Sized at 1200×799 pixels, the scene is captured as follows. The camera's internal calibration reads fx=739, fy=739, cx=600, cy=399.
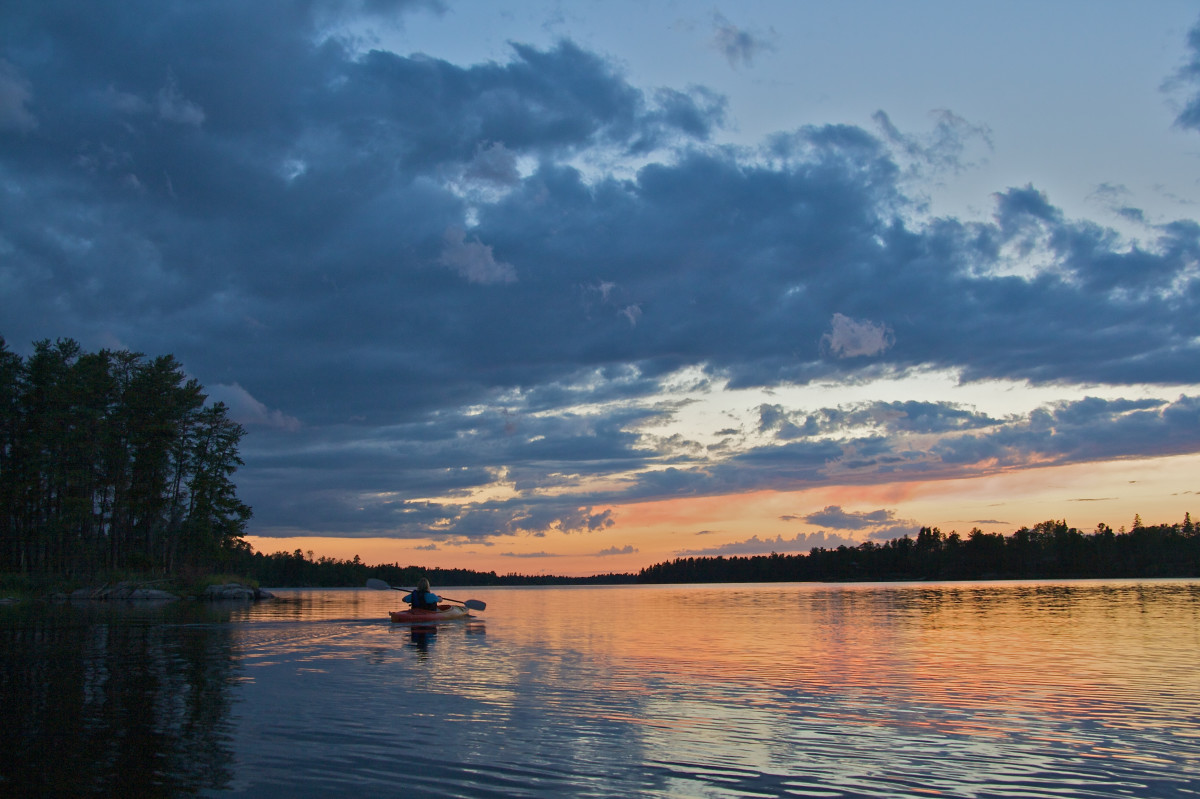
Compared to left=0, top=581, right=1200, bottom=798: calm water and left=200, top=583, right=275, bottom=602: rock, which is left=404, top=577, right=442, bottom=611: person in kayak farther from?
left=200, top=583, right=275, bottom=602: rock

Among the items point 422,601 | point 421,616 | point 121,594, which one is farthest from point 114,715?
point 121,594

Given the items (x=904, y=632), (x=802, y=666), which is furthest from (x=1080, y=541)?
(x=802, y=666)

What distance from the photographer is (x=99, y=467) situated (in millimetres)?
69375

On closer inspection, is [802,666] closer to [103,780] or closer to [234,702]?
[234,702]

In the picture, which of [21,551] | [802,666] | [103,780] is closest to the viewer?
[103,780]

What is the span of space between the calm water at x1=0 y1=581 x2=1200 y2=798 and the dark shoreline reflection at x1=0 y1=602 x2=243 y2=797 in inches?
2.8

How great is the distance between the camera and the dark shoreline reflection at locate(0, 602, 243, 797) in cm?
1063

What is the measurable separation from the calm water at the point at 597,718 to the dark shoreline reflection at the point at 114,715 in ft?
0.23

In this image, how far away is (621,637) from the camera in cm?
3709

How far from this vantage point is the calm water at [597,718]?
10984 millimetres

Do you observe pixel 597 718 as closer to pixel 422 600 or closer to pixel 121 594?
pixel 422 600

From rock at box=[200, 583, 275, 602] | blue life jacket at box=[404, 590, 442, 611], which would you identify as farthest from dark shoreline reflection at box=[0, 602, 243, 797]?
rock at box=[200, 583, 275, 602]

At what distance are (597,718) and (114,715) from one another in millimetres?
9762

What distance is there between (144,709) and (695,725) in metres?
11.6
